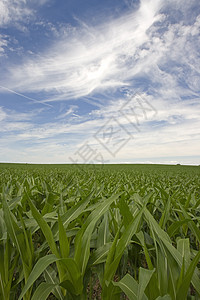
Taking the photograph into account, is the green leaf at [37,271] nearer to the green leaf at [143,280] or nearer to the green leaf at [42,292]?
the green leaf at [42,292]

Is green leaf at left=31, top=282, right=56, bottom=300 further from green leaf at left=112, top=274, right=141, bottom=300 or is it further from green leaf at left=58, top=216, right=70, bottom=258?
green leaf at left=112, top=274, right=141, bottom=300

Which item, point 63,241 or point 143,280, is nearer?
point 143,280

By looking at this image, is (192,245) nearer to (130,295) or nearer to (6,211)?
(130,295)

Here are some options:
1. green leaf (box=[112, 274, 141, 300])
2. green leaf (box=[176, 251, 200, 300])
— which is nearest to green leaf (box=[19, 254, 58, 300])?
green leaf (box=[112, 274, 141, 300])

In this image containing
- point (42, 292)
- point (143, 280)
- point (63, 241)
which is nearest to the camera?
point (143, 280)

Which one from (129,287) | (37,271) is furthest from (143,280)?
(37,271)

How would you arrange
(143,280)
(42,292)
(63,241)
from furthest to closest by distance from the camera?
1. (63,241)
2. (42,292)
3. (143,280)

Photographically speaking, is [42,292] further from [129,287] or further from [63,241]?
[129,287]

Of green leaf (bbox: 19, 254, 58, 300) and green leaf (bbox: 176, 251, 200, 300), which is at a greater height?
green leaf (bbox: 19, 254, 58, 300)

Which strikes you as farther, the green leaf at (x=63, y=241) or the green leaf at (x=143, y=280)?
the green leaf at (x=63, y=241)

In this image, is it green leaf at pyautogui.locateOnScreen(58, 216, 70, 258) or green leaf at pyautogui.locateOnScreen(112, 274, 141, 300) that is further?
green leaf at pyautogui.locateOnScreen(58, 216, 70, 258)

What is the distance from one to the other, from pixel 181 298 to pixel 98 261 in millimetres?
401

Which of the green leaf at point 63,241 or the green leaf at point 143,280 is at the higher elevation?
the green leaf at point 63,241

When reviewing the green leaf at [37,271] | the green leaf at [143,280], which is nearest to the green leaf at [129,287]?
the green leaf at [143,280]
